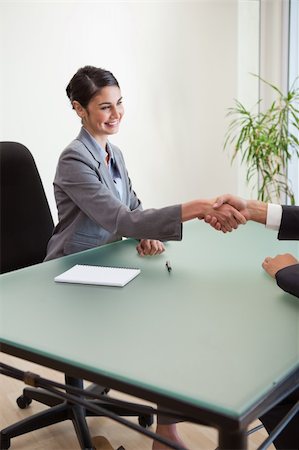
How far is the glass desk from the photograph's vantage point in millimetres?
918

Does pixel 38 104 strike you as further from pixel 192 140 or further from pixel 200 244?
pixel 200 244

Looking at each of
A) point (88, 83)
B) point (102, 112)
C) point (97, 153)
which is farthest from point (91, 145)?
point (88, 83)

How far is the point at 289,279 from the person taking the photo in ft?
4.50

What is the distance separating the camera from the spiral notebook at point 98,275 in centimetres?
151

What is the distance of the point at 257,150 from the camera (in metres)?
3.60

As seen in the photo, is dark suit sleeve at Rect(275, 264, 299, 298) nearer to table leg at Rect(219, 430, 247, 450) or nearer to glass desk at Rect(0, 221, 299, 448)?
glass desk at Rect(0, 221, 299, 448)

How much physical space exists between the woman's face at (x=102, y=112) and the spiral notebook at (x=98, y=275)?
2.35 feet

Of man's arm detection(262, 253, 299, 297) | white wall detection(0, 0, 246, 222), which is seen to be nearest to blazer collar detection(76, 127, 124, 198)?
man's arm detection(262, 253, 299, 297)

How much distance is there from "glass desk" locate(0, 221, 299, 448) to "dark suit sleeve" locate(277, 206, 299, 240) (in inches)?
4.1

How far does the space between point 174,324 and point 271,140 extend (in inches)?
102

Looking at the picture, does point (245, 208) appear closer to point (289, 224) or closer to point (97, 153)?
point (289, 224)

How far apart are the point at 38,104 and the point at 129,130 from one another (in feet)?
2.51

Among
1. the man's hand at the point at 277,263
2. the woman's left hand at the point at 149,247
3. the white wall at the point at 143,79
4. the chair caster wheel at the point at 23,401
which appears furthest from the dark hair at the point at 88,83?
the white wall at the point at 143,79

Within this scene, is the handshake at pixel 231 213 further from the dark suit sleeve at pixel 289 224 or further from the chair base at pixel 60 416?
the chair base at pixel 60 416
